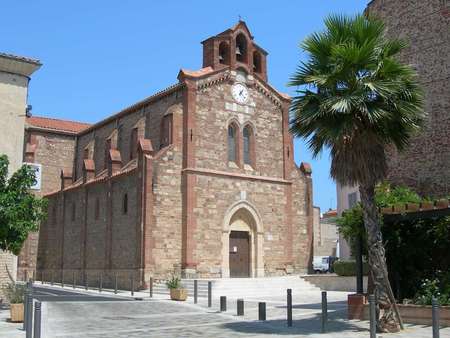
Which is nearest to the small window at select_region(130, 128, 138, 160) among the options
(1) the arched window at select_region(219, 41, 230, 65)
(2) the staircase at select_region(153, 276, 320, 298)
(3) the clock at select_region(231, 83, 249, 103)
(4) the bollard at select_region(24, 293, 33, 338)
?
(3) the clock at select_region(231, 83, 249, 103)

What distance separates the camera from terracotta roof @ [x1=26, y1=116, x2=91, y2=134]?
49556 mm

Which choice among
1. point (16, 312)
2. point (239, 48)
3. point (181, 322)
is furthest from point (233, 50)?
point (16, 312)

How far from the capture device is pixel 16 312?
53.2ft

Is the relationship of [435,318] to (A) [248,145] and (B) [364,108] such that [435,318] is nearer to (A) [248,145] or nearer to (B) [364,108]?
(B) [364,108]

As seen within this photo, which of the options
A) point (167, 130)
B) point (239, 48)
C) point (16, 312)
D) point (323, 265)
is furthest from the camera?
point (323, 265)

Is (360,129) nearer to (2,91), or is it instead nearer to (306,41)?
(306,41)

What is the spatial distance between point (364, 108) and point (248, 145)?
72.5 feet

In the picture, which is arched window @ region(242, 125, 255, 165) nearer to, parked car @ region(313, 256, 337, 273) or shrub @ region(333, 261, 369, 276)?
shrub @ region(333, 261, 369, 276)

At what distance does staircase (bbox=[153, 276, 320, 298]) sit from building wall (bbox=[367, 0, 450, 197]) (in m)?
9.76

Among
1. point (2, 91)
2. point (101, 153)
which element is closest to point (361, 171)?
point (2, 91)

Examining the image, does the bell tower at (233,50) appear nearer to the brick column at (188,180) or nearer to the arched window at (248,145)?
the brick column at (188,180)

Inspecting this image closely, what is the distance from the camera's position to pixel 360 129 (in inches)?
586

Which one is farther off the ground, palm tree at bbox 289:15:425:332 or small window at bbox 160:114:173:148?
small window at bbox 160:114:173:148

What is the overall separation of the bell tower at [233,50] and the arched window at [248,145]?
3745 millimetres
